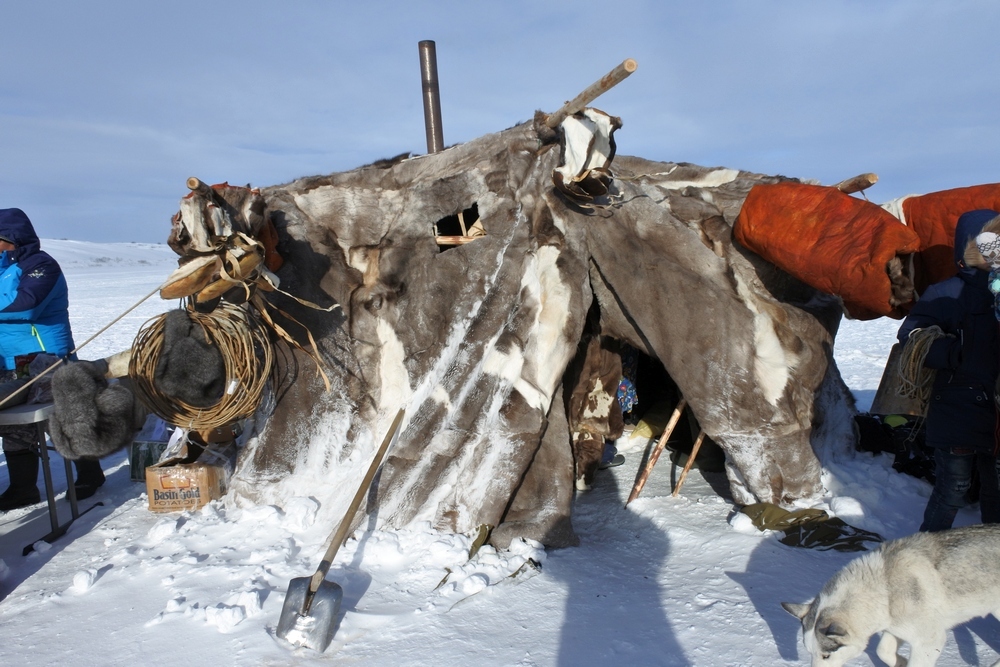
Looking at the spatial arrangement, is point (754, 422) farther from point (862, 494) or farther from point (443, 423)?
point (443, 423)

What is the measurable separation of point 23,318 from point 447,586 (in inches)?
127

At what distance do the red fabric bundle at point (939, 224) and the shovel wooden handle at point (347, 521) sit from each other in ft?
9.13

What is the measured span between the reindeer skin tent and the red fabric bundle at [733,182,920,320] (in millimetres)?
304

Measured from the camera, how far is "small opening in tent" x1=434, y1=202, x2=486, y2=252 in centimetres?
365

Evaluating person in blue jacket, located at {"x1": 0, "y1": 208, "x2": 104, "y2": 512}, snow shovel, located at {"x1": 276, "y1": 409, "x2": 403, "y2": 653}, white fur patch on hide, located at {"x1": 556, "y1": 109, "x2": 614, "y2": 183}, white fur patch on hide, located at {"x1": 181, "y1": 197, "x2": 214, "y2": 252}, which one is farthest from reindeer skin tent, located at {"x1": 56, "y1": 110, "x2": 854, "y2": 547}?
person in blue jacket, located at {"x1": 0, "y1": 208, "x2": 104, "y2": 512}

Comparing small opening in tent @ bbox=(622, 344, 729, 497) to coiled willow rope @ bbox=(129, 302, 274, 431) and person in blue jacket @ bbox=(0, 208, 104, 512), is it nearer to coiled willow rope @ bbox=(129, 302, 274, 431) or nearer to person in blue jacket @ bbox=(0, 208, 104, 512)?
coiled willow rope @ bbox=(129, 302, 274, 431)

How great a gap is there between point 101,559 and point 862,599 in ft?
11.7

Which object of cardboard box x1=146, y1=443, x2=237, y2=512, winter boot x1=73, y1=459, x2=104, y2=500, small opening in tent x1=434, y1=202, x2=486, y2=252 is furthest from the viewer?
winter boot x1=73, y1=459, x2=104, y2=500

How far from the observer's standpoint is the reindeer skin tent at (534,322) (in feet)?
11.6

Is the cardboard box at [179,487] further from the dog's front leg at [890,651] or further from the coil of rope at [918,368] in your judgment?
the coil of rope at [918,368]

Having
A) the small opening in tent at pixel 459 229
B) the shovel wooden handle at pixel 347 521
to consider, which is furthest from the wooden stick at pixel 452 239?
the shovel wooden handle at pixel 347 521

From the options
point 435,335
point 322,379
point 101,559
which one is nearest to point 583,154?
point 435,335

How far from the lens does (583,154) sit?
323cm

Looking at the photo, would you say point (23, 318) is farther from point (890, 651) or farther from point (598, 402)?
point (890, 651)
